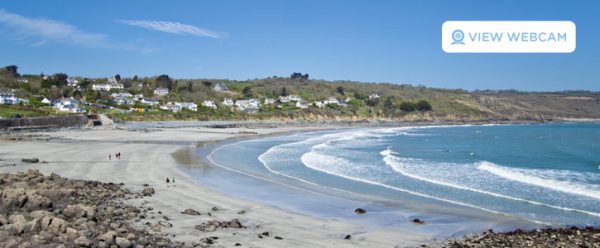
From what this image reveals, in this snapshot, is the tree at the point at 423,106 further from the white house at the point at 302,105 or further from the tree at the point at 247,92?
the tree at the point at 247,92

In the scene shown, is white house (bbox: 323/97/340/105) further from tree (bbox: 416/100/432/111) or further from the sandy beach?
the sandy beach

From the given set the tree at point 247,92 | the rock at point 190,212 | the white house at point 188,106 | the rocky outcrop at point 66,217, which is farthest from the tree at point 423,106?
the rock at point 190,212

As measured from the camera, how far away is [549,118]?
15862 centimetres

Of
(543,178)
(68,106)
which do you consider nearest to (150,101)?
(68,106)

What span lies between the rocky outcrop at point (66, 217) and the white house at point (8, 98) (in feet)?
233

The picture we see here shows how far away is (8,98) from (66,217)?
7977 centimetres

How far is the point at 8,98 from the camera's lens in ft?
265

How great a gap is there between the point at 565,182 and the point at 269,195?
1431cm

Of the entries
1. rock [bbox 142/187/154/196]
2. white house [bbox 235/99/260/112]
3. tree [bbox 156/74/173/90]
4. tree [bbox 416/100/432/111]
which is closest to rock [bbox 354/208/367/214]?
rock [bbox 142/187/154/196]

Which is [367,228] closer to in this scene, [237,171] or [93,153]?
[237,171]

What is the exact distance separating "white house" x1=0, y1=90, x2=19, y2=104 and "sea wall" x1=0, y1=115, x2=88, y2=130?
20497 mm

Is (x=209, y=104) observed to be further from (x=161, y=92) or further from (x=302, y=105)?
(x=302, y=105)

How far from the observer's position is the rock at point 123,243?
10263mm

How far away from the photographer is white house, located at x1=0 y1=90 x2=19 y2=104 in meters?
79.1
